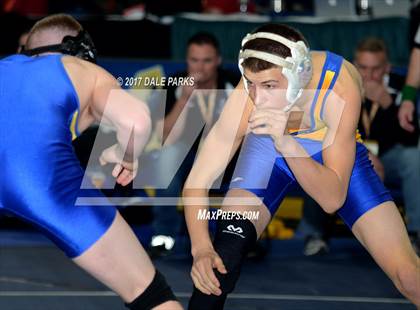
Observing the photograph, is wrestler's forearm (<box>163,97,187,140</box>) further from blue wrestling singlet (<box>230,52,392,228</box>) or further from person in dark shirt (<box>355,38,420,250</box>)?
blue wrestling singlet (<box>230,52,392,228</box>)

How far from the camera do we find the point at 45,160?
13.4 ft

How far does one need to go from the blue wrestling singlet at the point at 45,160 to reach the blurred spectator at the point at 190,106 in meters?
3.89

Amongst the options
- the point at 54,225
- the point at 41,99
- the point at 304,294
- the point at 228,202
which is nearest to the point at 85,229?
the point at 54,225

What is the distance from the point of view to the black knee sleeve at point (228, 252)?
4.43 metres

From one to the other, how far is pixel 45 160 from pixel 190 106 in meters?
4.13

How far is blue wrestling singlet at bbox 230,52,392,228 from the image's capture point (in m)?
4.85

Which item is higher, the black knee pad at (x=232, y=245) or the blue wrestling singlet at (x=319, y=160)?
the blue wrestling singlet at (x=319, y=160)

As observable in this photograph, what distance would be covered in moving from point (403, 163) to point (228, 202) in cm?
360

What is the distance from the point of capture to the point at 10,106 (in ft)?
13.6

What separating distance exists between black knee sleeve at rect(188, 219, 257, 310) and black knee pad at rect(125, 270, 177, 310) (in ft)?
1.12

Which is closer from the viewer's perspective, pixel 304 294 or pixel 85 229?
pixel 85 229

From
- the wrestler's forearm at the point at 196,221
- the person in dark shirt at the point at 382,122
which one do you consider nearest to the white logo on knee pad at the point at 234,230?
the wrestler's forearm at the point at 196,221

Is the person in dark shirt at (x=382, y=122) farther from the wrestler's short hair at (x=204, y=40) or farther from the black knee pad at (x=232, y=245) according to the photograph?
the black knee pad at (x=232, y=245)

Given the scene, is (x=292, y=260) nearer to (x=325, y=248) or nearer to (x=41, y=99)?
(x=325, y=248)
